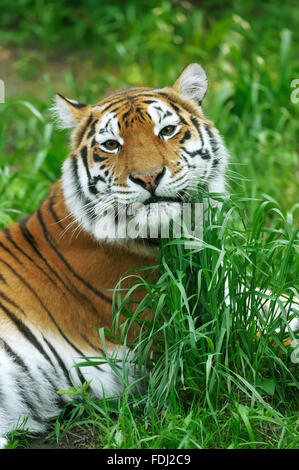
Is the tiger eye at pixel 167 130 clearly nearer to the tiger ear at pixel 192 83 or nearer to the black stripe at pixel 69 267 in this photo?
the tiger ear at pixel 192 83

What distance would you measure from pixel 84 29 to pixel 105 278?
16.6 feet

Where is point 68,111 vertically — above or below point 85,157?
above

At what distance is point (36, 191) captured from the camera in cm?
473

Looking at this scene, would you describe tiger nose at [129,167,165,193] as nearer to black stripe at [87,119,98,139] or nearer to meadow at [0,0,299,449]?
meadow at [0,0,299,449]

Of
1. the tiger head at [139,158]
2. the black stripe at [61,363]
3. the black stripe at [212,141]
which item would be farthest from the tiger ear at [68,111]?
the black stripe at [61,363]

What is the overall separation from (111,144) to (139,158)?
9.3 inches

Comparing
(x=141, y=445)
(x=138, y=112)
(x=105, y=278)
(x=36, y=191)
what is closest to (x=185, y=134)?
(x=138, y=112)

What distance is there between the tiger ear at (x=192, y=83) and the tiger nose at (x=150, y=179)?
24.0 inches

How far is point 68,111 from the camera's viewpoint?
335 cm

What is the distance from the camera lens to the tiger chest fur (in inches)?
118

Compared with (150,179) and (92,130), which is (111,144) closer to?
(92,130)

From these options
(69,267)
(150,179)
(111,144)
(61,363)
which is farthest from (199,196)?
(61,363)

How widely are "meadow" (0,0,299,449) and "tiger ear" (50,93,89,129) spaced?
87cm

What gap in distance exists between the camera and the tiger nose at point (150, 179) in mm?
2838
